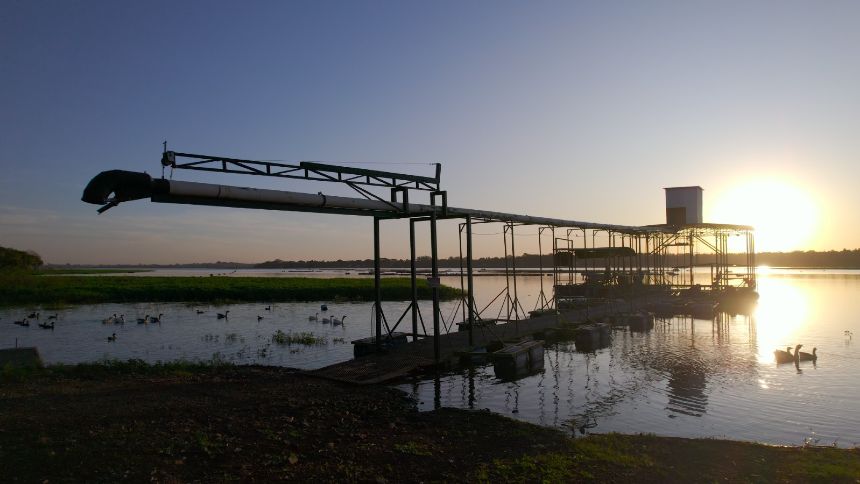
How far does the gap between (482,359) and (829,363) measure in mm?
15625

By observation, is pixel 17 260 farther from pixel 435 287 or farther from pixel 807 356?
pixel 807 356

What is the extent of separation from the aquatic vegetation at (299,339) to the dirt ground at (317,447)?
15112 millimetres

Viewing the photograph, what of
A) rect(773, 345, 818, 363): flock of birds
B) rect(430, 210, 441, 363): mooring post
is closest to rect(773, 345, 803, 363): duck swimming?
rect(773, 345, 818, 363): flock of birds

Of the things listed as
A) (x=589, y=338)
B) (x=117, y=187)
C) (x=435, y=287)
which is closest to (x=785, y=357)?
(x=589, y=338)

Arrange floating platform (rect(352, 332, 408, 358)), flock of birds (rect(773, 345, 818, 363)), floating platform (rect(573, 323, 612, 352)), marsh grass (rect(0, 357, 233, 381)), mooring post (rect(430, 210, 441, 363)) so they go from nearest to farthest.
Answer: marsh grass (rect(0, 357, 233, 381)) → mooring post (rect(430, 210, 441, 363)) → floating platform (rect(352, 332, 408, 358)) → flock of birds (rect(773, 345, 818, 363)) → floating platform (rect(573, 323, 612, 352))

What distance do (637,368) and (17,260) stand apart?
72014 millimetres

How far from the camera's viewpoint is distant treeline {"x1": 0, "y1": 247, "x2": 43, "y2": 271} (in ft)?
206

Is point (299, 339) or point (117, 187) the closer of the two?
point (117, 187)

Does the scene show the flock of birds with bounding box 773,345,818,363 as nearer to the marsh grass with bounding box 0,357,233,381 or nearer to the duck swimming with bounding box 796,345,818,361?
the duck swimming with bounding box 796,345,818,361

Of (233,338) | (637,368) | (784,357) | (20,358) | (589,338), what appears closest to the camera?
(20,358)

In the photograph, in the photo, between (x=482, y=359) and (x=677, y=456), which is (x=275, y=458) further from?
(x=482, y=359)

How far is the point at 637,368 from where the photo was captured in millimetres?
22828

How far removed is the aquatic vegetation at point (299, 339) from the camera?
30016 millimetres

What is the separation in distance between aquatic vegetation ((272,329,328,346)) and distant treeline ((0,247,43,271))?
50.5 m
